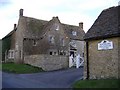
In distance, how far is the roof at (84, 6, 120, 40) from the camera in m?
23.7

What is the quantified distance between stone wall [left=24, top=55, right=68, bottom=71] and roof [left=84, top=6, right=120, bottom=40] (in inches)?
555

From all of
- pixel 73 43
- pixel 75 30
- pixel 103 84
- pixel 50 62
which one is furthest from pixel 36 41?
pixel 103 84

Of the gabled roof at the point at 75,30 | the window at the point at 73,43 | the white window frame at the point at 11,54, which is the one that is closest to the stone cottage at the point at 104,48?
the window at the point at 73,43

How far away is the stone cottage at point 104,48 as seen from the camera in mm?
22875

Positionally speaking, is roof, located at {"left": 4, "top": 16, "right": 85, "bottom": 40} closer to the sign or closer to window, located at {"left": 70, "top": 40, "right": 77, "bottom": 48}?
window, located at {"left": 70, "top": 40, "right": 77, "bottom": 48}

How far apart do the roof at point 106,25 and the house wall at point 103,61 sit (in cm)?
53

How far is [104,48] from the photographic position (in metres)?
23.8

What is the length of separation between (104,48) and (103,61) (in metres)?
1.18

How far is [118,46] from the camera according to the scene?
22.6 m

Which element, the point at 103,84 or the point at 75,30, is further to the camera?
the point at 75,30

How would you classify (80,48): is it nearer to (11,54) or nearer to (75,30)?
(75,30)

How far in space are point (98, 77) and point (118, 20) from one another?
559 centimetres

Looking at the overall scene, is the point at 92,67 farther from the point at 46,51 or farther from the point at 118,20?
the point at 46,51

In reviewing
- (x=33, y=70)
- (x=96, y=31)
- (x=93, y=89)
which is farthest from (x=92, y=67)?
(x=33, y=70)
